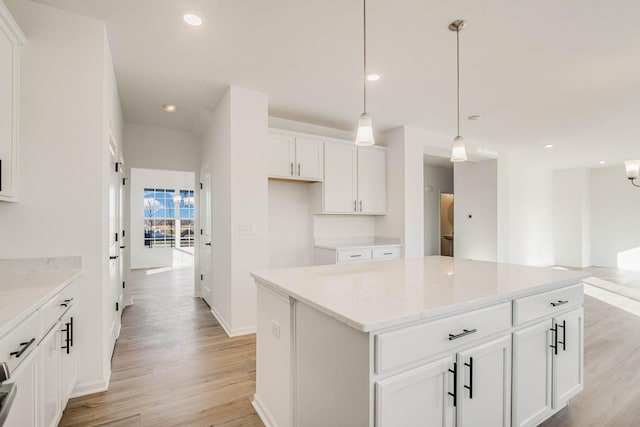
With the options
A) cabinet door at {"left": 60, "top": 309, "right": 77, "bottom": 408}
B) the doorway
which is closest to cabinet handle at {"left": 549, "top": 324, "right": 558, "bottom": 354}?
cabinet door at {"left": 60, "top": 309, "right": 77, "bottom": 408}

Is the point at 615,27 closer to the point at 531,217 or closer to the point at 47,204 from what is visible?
the point at 47,204

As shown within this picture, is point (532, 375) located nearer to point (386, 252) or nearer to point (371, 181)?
point (386, 252)

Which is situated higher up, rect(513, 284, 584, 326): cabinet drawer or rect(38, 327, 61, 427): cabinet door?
rect(513, 284, 584, 326): cabinet drawer

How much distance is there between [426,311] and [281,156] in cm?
304

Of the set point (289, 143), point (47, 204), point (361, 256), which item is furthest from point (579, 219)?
point (47, 204)

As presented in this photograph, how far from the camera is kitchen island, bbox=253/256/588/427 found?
3.73ft

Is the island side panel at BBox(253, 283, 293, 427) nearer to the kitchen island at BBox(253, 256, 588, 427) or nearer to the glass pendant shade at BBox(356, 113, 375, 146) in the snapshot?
the kitchen island at BBox(253, 256, 588, 427)

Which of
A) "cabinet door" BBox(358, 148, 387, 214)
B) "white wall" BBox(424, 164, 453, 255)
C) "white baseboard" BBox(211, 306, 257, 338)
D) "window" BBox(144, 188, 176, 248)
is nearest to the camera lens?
"white baseboard" BBox(211, 306, 257, 338)

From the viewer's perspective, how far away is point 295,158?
13.1 feet

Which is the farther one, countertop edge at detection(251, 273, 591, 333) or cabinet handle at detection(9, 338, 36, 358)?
cabinet handle at detection(9, 338, 36, 358)

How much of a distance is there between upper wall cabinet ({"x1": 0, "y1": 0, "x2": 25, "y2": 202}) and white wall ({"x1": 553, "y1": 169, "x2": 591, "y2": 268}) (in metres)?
10.3

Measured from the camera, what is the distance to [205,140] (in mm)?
4625

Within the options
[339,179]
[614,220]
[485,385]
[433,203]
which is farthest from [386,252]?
[614,220]

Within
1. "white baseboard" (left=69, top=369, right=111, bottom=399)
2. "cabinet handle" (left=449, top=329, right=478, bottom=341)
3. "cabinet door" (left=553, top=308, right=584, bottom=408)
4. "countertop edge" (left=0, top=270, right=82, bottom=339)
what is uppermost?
"countertop edge" (left=0, top=270, right=82, bottom=339)
